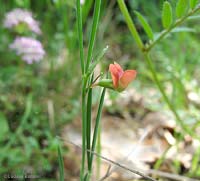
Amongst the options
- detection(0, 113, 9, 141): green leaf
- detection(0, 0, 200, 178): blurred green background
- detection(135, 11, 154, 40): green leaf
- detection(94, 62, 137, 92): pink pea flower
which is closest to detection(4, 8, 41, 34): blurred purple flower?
detection(0, 0, 200, 178): blurred green background

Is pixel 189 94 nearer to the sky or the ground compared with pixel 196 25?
nearer to the ground

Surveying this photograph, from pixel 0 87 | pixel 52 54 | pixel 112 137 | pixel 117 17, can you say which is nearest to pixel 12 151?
pixel 0 87

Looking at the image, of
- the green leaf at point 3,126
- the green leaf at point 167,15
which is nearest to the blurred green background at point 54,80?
the green leaf at point 3,126

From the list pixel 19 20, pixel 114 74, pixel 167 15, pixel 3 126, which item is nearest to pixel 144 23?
pixel 167 15

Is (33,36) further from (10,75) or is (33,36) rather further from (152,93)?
(152,93)

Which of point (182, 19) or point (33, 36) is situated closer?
point (182, 19)

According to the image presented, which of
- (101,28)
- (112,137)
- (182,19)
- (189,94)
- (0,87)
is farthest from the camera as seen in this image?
(101,28)

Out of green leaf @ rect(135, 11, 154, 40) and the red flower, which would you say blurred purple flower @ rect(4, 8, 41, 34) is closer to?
green leaf @ rect(135, 11, 154, 40)

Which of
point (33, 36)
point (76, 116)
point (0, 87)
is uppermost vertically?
point (33, 36)
